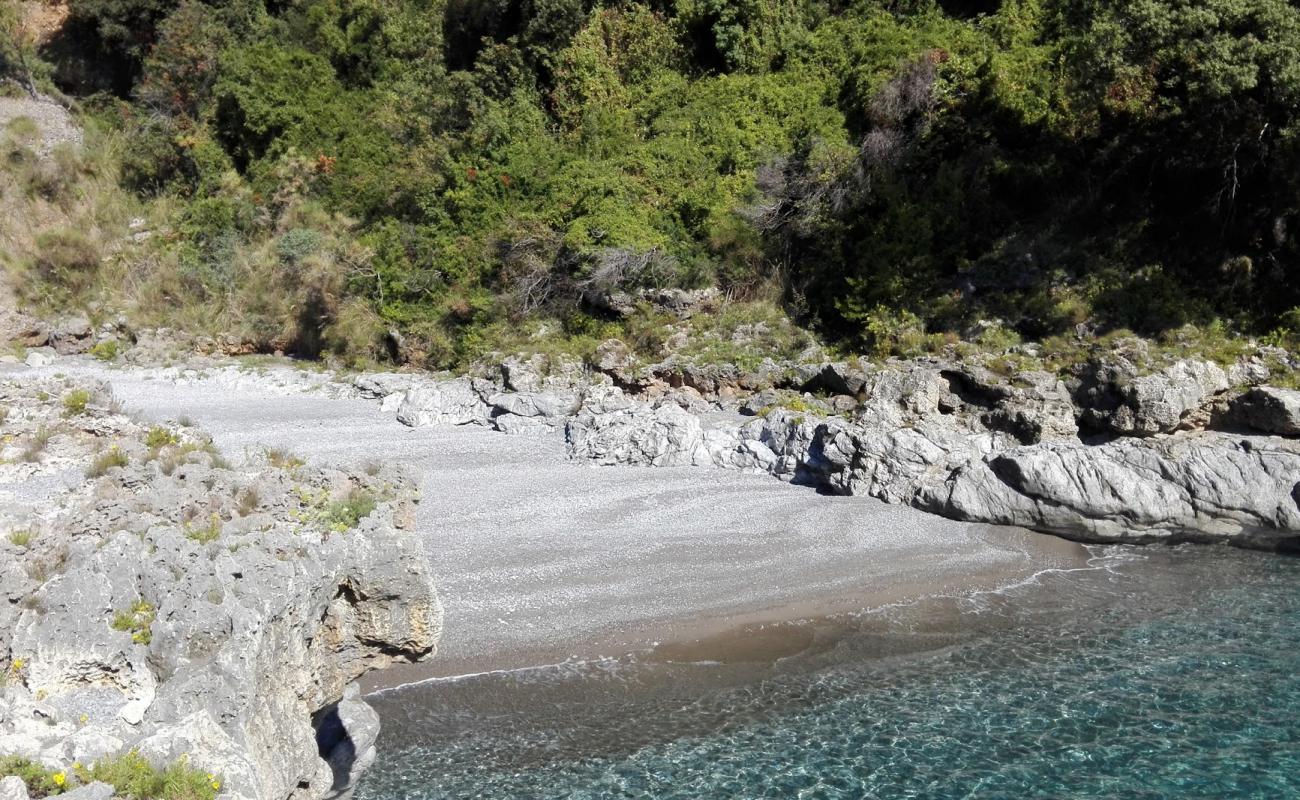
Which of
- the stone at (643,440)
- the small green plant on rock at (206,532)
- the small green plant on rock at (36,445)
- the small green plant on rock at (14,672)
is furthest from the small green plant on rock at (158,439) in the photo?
the stone at (643,440)

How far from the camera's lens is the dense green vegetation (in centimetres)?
1858

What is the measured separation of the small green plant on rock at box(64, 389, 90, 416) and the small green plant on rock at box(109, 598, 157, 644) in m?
6.45

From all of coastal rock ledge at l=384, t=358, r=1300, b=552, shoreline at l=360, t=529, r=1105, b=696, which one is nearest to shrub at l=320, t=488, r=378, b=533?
shoreline at l=360, t=529, r=1105, b=696

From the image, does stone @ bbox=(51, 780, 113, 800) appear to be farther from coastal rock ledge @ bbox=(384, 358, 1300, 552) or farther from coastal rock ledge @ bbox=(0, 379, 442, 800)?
coastal rock ledge @ bbox=(384, 358, 1300, 552)

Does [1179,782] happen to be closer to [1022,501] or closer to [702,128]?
[1022,501]

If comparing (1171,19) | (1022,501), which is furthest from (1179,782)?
(1171,19)

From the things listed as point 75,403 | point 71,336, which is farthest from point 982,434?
point 71,336

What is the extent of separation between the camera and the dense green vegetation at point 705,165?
61.0ft

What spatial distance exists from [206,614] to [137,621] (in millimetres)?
422

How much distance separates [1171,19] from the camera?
15922 millimetres

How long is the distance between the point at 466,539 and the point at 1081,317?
13813 millimetres

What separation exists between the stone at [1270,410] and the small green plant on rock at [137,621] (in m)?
16.6

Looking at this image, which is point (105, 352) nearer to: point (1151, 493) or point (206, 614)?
point (206, 614)

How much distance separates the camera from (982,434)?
53.5 feet
